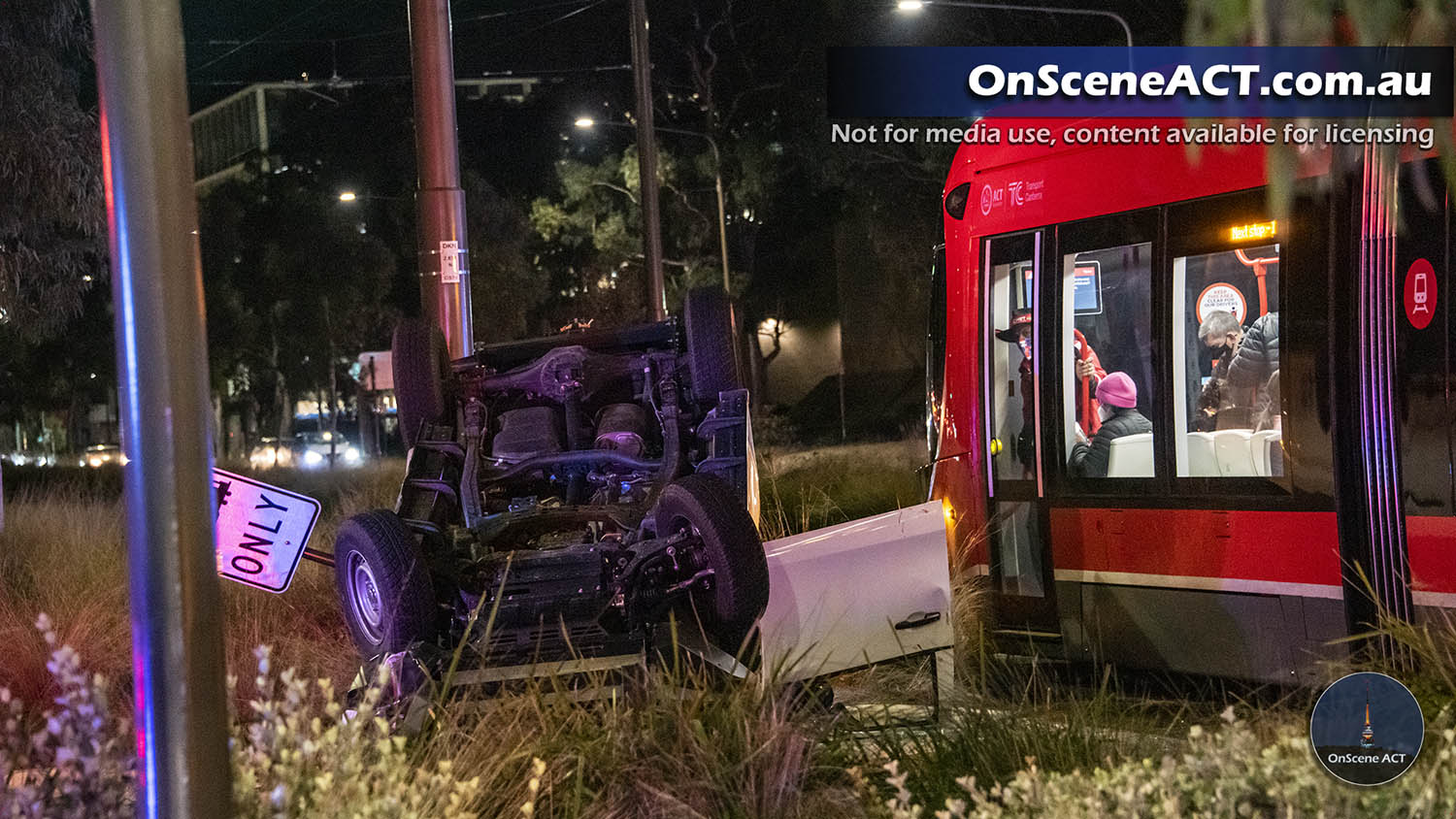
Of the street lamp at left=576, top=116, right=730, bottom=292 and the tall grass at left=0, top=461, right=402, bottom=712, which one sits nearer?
the tall grass at left=0, top=461, right=402, bottom=712

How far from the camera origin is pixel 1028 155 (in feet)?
28.0

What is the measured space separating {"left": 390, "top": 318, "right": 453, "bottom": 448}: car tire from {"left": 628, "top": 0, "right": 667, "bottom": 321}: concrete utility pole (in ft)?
28.4

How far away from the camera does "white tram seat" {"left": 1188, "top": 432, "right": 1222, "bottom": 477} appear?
24.4 feet

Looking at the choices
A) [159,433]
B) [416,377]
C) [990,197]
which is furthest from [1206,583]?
[159,433]

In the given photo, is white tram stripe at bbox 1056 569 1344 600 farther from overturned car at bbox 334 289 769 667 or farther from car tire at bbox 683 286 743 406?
car tire at bbox 683 286 743 406

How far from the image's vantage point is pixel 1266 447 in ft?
23.6

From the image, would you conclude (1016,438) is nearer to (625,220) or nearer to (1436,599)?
(1436,599)

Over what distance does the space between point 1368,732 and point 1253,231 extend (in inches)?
130

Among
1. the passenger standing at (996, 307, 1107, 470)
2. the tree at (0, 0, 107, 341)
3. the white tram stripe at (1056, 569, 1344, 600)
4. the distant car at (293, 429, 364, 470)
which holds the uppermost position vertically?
the tree at (0, 0, 107, 341)

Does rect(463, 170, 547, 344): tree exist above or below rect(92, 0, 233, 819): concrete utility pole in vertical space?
above

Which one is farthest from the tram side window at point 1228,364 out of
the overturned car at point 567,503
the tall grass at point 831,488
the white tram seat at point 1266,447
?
the tall grass at point 831,488

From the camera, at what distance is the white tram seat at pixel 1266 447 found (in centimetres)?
713

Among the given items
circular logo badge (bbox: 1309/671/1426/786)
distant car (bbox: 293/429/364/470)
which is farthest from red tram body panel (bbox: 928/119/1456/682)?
distant car (bbox: 293/429/364/470)

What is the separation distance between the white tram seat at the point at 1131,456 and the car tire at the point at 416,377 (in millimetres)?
3492
